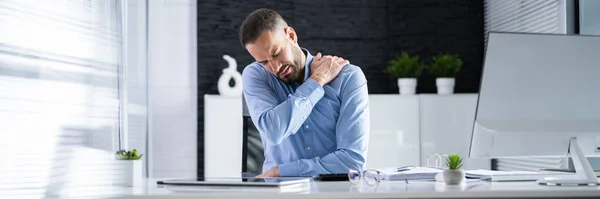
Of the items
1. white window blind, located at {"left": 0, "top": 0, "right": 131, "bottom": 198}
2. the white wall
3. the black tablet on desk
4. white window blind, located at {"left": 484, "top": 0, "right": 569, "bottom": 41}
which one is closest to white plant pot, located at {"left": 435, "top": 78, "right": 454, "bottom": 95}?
white window blind, located at {"left": 484, "top": 0, "right": 569, "bottom": 41}

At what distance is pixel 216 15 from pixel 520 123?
4579 millimetres

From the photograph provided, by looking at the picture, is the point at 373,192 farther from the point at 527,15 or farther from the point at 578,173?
the point at 527,15

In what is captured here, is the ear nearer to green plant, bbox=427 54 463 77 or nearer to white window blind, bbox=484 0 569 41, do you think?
white window blind, bbox=484 0 569 41

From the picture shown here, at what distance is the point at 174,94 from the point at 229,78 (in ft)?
1.76

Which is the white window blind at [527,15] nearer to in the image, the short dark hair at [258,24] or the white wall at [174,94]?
the white wall at [174,94]

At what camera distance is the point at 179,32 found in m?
6.72

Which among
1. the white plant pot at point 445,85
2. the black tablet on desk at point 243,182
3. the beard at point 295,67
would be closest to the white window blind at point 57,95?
the beard at point 295,67

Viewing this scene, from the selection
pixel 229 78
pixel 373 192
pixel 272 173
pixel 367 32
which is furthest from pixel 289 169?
pixel 367 32

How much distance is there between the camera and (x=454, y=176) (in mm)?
2256

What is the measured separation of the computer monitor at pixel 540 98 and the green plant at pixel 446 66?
4053 millimetres

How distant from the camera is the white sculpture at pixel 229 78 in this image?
6348 millimetres

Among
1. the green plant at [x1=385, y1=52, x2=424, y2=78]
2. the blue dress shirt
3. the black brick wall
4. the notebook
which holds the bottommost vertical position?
the notebook

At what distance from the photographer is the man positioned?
3.03 meters

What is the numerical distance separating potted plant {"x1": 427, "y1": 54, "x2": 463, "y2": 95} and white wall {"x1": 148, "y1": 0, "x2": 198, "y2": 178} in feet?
6.10
